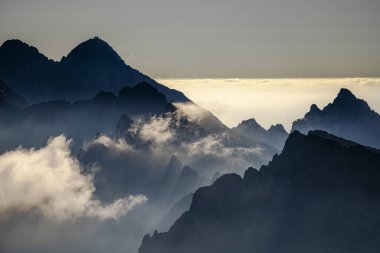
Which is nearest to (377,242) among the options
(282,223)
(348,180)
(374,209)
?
(374,209)

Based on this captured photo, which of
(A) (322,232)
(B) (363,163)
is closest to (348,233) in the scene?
(A) (322,232)

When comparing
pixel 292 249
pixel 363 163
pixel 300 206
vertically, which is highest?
pixel 363 163

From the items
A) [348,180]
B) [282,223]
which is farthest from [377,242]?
[282,223]

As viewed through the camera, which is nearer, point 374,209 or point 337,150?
point 374,209

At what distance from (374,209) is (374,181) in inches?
333

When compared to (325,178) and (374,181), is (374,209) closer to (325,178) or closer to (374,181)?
(374,181)

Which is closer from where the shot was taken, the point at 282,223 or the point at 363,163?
the point at 363,163

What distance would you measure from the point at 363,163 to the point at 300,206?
2594 cm

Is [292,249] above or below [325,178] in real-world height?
below

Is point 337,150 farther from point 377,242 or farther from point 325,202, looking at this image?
point 377,242

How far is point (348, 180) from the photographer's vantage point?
18788 cm

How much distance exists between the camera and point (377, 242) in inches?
6914

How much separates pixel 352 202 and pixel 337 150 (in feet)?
62.2

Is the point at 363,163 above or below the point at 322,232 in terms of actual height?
above
